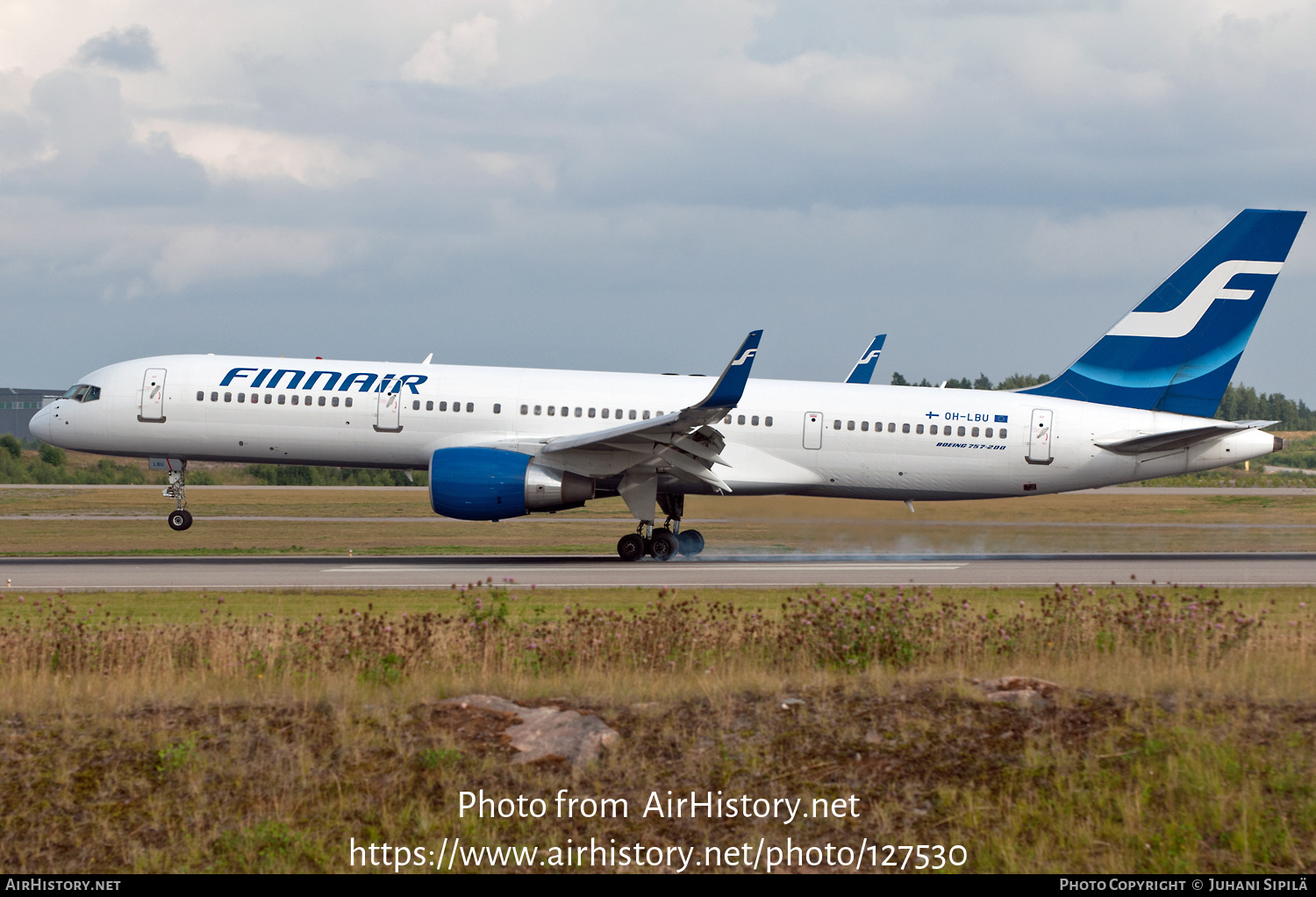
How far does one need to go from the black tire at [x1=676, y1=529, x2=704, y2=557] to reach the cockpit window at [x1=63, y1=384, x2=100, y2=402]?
1578 centimetres

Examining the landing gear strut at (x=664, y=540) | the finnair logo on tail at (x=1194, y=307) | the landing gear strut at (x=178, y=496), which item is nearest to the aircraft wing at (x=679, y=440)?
the landing gear strut at (x=664, y=540)

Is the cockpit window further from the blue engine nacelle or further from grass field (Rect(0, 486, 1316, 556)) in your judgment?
the blue engine nacelle

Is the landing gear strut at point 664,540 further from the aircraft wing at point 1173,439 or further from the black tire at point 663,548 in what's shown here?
the aircraft wing at point 1173,439

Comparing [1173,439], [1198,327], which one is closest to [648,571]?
[1173,439]

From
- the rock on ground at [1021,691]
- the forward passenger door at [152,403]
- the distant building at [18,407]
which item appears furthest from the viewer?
the distant building at [18,407]

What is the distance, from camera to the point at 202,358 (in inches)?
1208

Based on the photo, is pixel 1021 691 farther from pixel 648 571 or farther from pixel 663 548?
pixel 663 548

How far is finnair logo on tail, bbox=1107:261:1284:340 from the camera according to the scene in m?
29.3

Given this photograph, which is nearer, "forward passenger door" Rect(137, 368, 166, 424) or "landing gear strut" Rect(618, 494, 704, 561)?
"landing gear strut" Rect(618, 494, 704, 561)

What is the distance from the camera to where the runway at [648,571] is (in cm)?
2348

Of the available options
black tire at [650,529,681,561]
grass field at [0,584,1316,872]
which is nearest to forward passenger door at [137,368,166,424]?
black tire at [650,529,681,561]

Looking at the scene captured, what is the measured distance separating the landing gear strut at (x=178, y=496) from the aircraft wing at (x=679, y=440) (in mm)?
9866

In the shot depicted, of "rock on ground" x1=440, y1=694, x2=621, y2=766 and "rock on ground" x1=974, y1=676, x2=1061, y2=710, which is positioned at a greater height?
"rock on ground" x1=974, y1=676, x2=1061, y2=710

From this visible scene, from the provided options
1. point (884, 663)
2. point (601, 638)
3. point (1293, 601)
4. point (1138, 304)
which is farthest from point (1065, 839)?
point (1138, 304)
